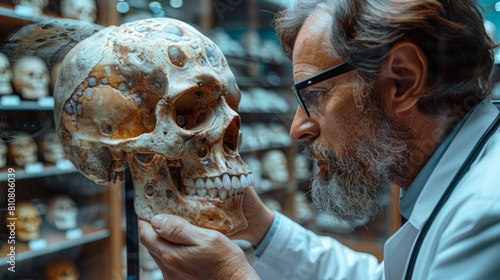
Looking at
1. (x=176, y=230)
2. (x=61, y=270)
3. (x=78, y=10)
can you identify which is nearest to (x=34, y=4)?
(x=78, y=10)

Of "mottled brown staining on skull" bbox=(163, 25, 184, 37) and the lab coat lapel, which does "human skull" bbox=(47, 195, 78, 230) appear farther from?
the lab coat lapel

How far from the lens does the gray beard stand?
3.76ft

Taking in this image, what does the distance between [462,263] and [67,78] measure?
1.01 metres

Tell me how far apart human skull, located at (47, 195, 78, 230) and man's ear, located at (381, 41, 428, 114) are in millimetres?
1018

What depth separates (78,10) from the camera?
134cm

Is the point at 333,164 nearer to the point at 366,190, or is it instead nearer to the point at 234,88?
the point at 366,190

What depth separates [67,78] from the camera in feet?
3.84

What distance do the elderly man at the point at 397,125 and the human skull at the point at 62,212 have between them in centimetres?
44

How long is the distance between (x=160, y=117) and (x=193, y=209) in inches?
9.3

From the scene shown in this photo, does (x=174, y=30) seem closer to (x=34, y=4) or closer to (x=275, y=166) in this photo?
(x=34, y=4)

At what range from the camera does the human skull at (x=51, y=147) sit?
1.28 meters

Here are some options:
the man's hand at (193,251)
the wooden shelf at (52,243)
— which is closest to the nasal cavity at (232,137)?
the man's hand at (193,251)

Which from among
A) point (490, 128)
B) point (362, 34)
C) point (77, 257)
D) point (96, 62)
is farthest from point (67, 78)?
point (490, 128)

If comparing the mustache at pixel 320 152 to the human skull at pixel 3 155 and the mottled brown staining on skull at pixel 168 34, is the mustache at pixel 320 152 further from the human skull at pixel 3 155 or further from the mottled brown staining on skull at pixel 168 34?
the human skull at pixel 3 155
